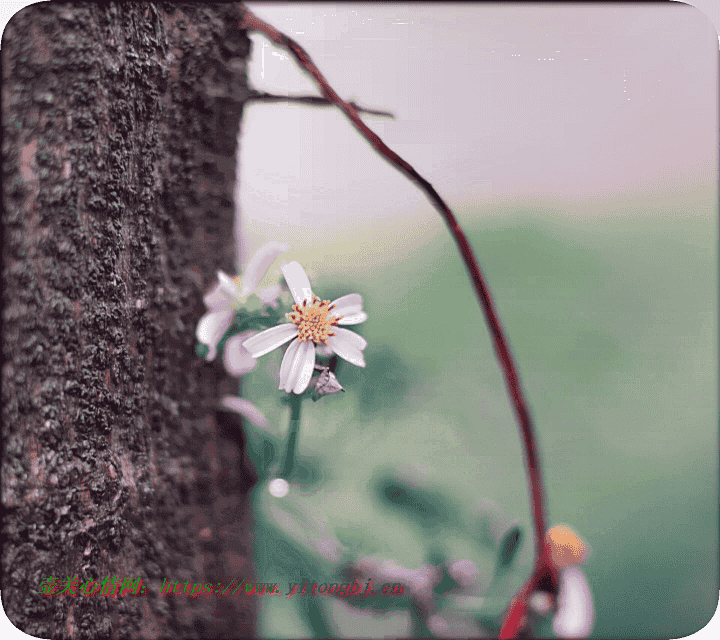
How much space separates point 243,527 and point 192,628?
89 millimetres

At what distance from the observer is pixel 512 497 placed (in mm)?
328

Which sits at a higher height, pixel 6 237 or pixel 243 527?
pixel 6 237

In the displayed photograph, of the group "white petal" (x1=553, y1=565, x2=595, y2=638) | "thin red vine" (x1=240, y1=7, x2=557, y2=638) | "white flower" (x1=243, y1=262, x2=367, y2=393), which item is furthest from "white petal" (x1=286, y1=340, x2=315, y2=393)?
"white petal" (x1=553, y1=565, x2=595, y2=638)

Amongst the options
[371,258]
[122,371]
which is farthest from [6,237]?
[371,258]

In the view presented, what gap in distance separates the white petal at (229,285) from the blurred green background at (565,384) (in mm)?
56

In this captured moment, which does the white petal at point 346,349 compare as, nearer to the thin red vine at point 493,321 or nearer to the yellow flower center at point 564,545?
the thin red vine at point 493,321

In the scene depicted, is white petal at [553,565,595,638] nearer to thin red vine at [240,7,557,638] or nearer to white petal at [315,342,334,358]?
thin red vine at [240,7,557,638]

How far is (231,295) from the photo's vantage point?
1.06 feet

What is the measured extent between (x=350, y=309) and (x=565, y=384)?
18 cm

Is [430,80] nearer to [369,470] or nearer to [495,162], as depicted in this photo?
[495,162]

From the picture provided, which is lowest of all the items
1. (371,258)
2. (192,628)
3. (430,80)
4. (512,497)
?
(192,628)

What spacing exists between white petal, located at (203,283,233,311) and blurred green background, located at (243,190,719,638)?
0.06 meters

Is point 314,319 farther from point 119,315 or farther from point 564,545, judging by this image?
point 564,545

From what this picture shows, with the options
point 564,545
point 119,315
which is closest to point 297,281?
point 119,315
